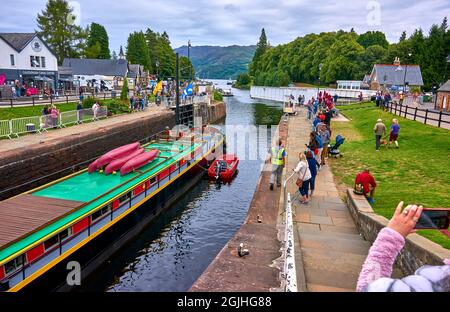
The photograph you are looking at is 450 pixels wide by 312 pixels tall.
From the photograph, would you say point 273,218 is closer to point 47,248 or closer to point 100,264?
point 100,264

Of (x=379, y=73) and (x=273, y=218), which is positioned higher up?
(x=379, y=73)

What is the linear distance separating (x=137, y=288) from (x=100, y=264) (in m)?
1.76

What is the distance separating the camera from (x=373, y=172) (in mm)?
15930

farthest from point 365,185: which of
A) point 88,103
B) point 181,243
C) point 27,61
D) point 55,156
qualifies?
point 27,61

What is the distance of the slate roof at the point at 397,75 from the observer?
68500mm

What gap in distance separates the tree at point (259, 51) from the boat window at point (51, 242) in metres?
172

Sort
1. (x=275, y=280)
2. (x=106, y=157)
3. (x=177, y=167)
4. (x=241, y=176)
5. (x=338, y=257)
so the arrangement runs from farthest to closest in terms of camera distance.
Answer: (x=241, y=176), (x=177, y=167), (x=106, y=157), (x=275, y=280), (x=338, y=257)

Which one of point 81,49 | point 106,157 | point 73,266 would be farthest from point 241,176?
point 81,49

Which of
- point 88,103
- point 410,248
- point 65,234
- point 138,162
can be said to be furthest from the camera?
point 88,103

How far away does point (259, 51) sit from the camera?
184 m

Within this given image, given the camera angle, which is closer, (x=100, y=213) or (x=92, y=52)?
(x=100, y=213)

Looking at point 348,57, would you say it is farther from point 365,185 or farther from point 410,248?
point 410,248

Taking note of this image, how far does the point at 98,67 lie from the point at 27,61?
28.0 m
